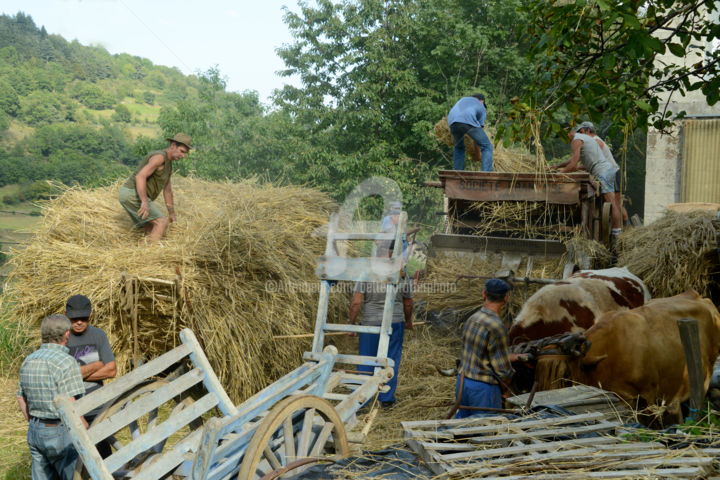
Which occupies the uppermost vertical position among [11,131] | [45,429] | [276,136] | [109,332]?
[11,131]

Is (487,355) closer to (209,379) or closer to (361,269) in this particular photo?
(361,269)

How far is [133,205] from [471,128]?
4.57 meters

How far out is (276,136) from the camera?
67.0 ft

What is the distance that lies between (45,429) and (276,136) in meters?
17.4

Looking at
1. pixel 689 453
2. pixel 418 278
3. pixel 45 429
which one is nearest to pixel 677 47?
pixel 689 453

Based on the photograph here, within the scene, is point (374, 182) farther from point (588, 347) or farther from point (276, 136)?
point (588, 347)

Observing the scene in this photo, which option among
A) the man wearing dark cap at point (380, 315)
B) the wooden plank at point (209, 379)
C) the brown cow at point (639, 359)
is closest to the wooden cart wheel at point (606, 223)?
the brown cow at point (639, 359)

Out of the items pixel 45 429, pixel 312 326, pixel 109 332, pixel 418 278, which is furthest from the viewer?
pixel 418 278

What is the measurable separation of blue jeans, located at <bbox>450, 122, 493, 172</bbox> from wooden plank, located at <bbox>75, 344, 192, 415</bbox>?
5470mm

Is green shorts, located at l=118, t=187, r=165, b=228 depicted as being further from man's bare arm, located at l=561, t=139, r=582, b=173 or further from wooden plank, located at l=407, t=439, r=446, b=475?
man's bare arm, located at l=561, t=139, r=582, b=173

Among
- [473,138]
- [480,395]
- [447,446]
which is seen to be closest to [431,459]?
[447,446]

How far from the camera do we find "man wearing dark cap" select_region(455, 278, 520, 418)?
444 centimetres

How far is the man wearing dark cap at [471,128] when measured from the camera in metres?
8.13

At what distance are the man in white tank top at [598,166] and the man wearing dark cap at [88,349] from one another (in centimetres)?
599
